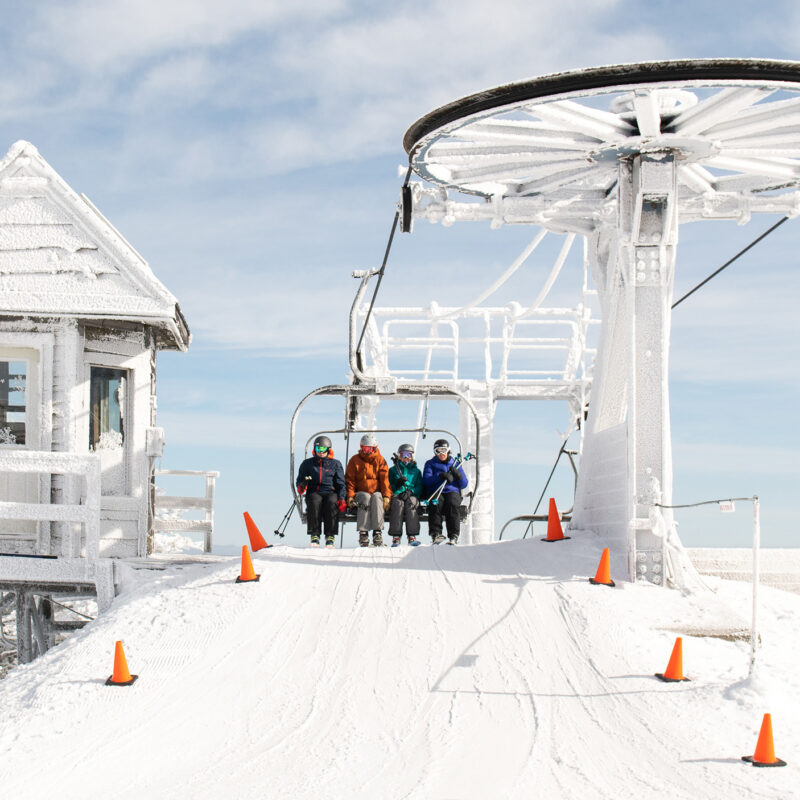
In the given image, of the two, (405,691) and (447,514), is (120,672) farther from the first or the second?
(447,514)

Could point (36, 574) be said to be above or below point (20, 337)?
below

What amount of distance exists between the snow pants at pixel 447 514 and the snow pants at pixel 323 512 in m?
1.40

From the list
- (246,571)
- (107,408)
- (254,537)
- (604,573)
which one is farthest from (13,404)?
(604,573)

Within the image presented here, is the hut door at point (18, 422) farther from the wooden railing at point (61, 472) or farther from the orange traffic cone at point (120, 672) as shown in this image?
the orange traffic cone at point (120, 672)

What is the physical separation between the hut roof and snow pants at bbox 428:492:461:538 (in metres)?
4.54

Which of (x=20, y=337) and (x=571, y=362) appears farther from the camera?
(x=571, y=362)

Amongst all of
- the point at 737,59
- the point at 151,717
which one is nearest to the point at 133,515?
the point at 151,717

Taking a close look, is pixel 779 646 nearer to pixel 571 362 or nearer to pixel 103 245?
pixel 103 245

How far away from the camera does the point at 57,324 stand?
508 inches

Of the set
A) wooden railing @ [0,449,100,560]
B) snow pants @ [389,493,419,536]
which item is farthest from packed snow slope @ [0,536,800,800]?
snow pants @ [389,493,419,536]

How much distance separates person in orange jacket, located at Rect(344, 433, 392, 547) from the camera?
44.9 feet

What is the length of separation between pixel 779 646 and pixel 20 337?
1003 cm

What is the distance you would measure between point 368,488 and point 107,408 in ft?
12.6

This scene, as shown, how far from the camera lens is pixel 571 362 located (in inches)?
824
